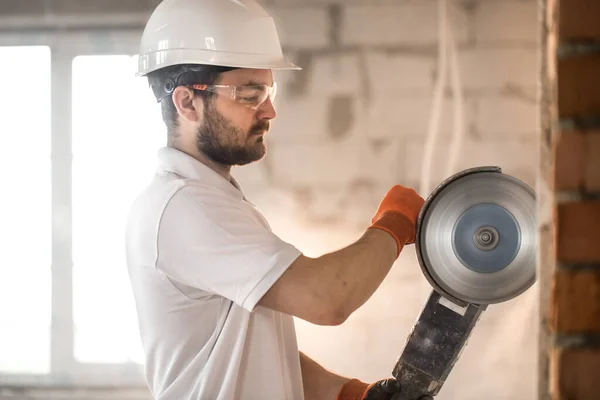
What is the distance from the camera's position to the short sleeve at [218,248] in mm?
1392

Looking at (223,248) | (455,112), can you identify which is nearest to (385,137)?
(455,112)

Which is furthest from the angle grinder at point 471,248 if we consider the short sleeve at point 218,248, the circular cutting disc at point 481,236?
the short sleeve at point 218,248

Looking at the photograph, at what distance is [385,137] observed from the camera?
299 centimetres

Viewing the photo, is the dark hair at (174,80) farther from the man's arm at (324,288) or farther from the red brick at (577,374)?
the red brick at (577,374)

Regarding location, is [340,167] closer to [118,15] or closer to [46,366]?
[118,15]

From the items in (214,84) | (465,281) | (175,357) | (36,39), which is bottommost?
(175,357)

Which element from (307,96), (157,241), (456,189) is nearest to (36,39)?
(307,96)

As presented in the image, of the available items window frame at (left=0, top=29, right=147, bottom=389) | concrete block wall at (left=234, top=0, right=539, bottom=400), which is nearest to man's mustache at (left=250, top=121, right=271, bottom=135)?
concrete block wall at (left=234, top=0, right=539, bottom=400)

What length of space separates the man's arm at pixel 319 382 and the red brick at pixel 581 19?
4.39 feet

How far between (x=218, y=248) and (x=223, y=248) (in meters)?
0.01

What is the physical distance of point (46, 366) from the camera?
3170 mm

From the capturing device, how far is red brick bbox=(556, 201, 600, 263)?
757mm

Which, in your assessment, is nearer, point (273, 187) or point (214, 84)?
point (214, 84)

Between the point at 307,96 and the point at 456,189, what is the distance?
1.57 meters
